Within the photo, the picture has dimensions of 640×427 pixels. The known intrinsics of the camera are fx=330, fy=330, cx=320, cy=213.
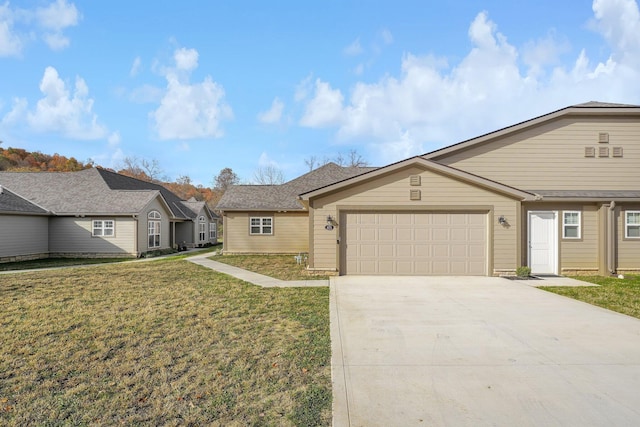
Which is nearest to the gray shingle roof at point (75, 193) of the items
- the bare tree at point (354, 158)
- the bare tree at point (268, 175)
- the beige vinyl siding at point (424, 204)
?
the beige vinyl siding at point (424, 204)

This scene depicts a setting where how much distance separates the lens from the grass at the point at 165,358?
321cm

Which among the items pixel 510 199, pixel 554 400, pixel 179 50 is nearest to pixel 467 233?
pixel 510 199

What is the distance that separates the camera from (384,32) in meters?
13.7

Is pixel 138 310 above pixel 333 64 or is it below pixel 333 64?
below

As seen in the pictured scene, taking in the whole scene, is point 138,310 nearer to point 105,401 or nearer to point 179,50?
point 105,401

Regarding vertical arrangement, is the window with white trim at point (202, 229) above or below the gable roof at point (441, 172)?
below

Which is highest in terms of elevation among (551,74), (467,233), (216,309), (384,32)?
(384,32)

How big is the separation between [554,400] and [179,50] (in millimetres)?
17524

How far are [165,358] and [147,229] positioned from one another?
17295 millimetres

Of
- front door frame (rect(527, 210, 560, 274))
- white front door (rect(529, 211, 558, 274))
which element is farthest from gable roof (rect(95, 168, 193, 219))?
white front door (rect(529, 211, 558, 274))

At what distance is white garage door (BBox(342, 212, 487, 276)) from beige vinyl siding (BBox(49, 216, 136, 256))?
13615 mm

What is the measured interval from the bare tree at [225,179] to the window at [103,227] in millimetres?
42486

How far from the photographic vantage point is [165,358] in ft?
14.7

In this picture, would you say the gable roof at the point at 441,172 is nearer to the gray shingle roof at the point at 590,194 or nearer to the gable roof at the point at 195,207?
the gray shingle roof at the point at 590,194
